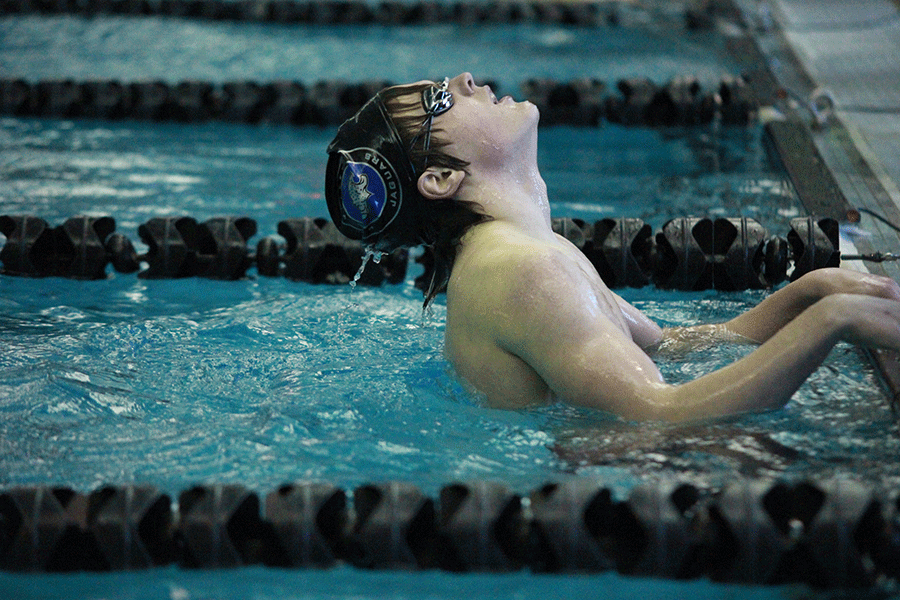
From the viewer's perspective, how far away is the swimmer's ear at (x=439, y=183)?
8.36 ft

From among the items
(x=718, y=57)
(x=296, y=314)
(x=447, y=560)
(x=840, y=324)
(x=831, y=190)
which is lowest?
(x=447, y=560)

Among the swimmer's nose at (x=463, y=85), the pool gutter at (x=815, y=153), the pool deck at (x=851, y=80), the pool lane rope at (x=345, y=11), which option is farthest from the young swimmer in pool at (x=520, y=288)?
the pool lane rope at (x=345, y=11)

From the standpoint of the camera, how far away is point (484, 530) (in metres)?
1.96

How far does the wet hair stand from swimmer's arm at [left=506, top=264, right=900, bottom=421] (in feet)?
1.32

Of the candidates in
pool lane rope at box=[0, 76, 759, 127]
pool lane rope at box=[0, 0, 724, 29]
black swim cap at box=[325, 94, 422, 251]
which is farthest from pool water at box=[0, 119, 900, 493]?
pool lane rope at box=[0, 0, 724, 29]

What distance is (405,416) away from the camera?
2666 millimetres

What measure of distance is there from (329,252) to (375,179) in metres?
1.26

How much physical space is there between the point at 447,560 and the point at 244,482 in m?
0.59

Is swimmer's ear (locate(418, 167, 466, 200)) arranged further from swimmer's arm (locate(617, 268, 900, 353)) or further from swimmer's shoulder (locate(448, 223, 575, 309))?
swimmer's arm (locate(617, 268, 900, 353))

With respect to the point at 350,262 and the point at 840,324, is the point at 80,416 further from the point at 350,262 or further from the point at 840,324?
the point at 840,324

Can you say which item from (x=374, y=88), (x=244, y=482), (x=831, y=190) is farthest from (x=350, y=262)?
(x=374, y=88)

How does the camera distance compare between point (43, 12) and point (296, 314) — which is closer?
point (296, 314)

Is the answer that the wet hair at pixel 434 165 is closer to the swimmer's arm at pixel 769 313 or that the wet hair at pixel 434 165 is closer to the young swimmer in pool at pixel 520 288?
the young swimmer in pool at pixel 520 288

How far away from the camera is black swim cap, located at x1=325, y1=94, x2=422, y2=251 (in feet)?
8.50
